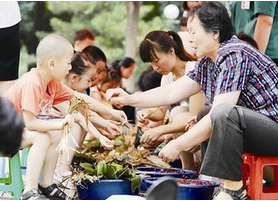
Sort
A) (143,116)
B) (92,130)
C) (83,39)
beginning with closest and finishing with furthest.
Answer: (92,130) → (143,116) → (83,39)

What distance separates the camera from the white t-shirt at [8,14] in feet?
15.1

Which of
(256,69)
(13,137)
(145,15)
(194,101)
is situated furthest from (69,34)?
(13,137)

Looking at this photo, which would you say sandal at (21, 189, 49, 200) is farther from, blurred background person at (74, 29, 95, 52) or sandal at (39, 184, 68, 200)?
blurred background person at (74, 29, 95, 52)

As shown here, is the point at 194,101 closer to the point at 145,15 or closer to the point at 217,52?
the point at 217,52

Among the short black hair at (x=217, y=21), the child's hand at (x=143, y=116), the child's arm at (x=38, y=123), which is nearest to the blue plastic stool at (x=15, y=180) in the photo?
the child's arm at (x=38, y=123)

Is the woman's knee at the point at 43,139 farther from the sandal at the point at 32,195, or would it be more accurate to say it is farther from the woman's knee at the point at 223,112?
the woman's knee at the point at 223,112

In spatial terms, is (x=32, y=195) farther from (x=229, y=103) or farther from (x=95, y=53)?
(x=95, y=53)

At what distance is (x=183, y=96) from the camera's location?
15.6 ft

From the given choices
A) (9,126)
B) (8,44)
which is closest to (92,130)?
(8,44)

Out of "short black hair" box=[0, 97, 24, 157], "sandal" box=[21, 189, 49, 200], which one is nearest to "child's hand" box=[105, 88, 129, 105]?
"sandal" box=[21, 189, 49, 200]

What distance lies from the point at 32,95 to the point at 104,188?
63cm

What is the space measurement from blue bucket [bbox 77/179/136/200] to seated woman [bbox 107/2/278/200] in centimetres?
29

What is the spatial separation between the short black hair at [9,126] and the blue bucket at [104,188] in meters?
1.37

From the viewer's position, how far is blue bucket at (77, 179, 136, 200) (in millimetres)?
4094
